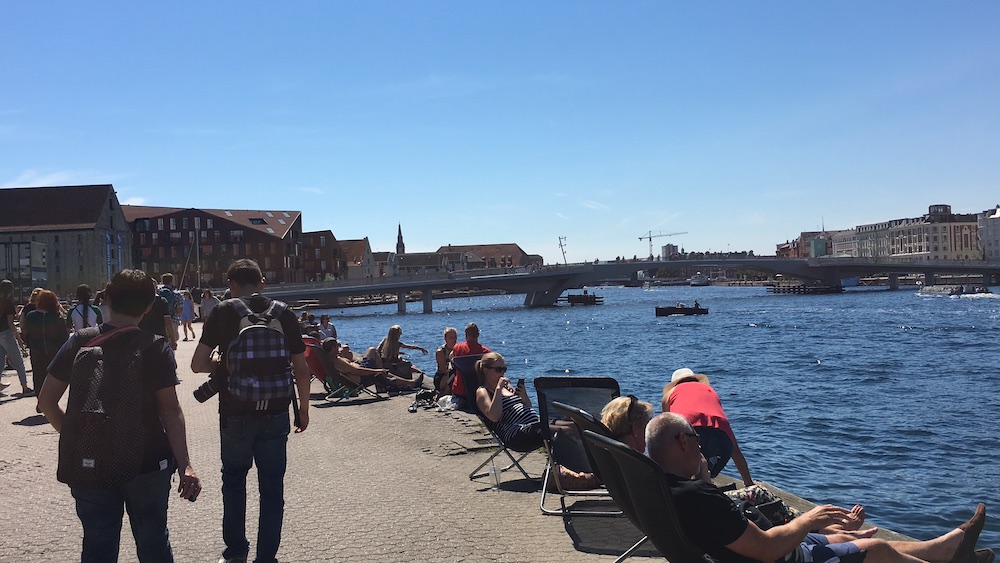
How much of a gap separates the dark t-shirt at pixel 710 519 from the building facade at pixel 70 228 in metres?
87.3

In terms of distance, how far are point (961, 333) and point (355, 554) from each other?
47.7 m

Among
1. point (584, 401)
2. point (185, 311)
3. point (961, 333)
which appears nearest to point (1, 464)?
point (584, 401)

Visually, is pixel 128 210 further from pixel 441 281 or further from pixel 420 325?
pixel 420 325

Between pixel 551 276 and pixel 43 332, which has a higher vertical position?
pixel 551 276

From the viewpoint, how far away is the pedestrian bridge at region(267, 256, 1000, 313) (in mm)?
87688

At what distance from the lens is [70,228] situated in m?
86.4

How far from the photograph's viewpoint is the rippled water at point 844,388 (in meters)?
12.0

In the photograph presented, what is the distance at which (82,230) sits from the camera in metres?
85.9

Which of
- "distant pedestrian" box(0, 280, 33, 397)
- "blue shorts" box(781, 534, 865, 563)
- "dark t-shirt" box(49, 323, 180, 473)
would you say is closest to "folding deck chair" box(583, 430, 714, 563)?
"blue shorts" box(781, 534, 865, 563)

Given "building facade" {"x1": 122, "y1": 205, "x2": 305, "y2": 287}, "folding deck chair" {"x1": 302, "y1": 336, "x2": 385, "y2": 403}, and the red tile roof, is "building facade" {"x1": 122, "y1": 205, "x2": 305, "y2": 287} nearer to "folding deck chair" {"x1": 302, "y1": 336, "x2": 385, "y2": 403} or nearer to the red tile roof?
the red tile roof

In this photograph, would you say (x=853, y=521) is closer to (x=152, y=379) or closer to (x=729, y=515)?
(x=729, y=515)

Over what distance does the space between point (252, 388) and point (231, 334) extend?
0.36 metres

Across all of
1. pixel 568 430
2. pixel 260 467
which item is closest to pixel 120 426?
pixel 260 467

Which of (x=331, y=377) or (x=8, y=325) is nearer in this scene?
(x=8, y=325)
